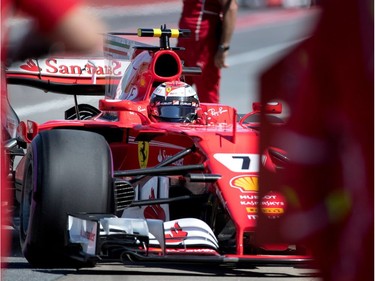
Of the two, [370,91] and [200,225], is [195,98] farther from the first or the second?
[370,91]

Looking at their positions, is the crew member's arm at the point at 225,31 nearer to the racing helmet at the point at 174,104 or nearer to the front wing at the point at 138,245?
the racing helmet at the point at 174,104

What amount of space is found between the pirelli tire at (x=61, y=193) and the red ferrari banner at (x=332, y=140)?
3750mm

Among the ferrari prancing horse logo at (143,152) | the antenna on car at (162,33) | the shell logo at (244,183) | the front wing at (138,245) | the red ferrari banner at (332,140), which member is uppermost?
the antenna on car at (162,33)

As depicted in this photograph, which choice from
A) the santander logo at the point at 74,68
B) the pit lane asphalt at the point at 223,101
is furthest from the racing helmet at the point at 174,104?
the santander logo at the point at 74,68

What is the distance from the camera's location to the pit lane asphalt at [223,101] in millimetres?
5965

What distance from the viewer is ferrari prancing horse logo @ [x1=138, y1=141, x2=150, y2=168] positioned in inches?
277

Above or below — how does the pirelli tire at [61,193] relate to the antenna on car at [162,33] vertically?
below

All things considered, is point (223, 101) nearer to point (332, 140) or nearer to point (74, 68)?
point (74, 68)

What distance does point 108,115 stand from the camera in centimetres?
753

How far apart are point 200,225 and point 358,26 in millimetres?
4151

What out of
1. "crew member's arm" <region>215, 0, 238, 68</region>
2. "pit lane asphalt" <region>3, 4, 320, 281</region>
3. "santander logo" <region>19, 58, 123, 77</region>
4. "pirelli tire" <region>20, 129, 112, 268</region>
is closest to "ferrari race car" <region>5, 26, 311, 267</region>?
"pirelli tire" <region>20, 129, 112, 268</region>

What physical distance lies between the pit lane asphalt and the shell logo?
0.45 meters

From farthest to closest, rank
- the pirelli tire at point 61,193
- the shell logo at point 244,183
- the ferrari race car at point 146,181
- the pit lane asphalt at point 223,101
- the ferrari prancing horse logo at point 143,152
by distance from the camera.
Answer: the ferrari prancing horse logo at point 143,152
the shell logo at point 244,183
the pit lane asphalt at point 223,101
the pirelli tire at point 61,193
the ferrari race car at point 146,181

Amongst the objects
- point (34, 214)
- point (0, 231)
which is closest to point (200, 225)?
point (34, 214)
